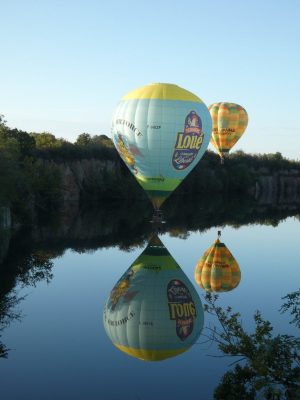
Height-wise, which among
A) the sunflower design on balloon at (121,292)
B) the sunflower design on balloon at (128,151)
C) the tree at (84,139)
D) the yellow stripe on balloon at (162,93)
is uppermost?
the tree at (84,139)

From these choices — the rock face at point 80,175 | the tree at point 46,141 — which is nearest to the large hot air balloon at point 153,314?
the rock face at point 80,175

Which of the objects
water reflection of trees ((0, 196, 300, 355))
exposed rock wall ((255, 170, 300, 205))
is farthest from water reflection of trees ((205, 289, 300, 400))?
exposed rock wall ((255, 170, 300, 205))

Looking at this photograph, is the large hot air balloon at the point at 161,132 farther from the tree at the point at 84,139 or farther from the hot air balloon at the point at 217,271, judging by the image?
the tree at the point at 84,139

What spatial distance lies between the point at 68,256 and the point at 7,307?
308 inches

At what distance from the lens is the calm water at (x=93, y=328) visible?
8.67 meters

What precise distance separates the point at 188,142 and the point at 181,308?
1209cm

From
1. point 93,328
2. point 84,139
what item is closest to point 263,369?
point 93,328

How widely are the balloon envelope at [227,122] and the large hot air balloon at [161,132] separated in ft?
43.0

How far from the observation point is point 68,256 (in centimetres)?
2070

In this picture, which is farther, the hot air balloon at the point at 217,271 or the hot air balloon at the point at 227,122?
the hot air balloon at the point at 227,122

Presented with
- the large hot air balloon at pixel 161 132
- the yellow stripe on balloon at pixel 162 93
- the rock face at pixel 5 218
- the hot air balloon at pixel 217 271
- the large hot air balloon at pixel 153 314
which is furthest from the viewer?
the rock face at pixel 5 218

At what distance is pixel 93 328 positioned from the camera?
11.6 m

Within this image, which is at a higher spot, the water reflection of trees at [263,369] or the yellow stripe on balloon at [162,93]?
the yellow stripe on balloon at [162,93]

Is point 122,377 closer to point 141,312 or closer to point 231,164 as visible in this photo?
point 141,312
